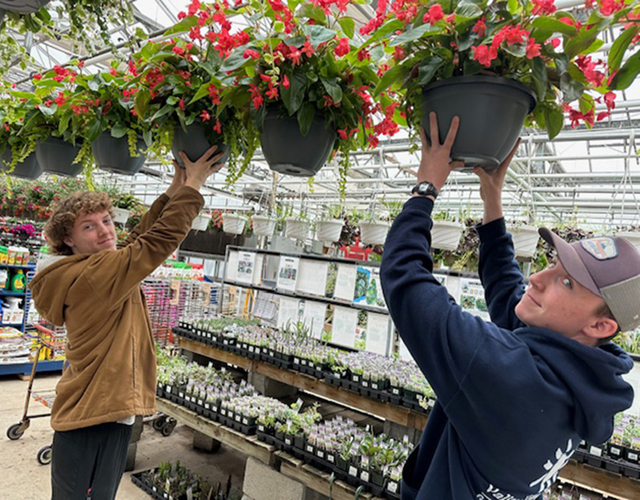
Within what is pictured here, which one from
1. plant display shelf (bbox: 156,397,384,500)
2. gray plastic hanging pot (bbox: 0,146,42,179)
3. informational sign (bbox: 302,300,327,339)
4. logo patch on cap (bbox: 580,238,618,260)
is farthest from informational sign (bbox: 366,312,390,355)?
logo patch on cap (bbox: 580,238,618,260)

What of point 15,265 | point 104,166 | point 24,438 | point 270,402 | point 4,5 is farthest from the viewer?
point 15,265

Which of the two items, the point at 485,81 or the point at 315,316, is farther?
the point at 315,316

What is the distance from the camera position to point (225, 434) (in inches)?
109

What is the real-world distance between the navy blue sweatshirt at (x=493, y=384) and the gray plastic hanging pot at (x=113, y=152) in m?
1.27

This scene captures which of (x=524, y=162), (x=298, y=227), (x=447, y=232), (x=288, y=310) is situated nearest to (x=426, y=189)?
(x=447, y=232)

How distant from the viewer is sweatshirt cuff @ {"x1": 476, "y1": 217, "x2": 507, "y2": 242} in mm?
1174

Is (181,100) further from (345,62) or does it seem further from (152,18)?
(152,18)

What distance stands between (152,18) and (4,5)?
6124 millimetres

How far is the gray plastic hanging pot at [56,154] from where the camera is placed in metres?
1.89

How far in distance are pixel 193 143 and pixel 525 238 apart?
2.42 meters

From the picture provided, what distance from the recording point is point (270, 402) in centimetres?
294

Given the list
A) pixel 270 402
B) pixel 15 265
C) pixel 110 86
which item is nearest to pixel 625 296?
pixel 110 86

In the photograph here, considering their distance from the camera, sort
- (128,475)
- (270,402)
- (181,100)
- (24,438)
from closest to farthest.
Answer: (181,100)
(270,402)
(128,475)
(24,438)

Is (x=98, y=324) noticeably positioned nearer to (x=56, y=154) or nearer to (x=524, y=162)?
(x=56, y=154)
